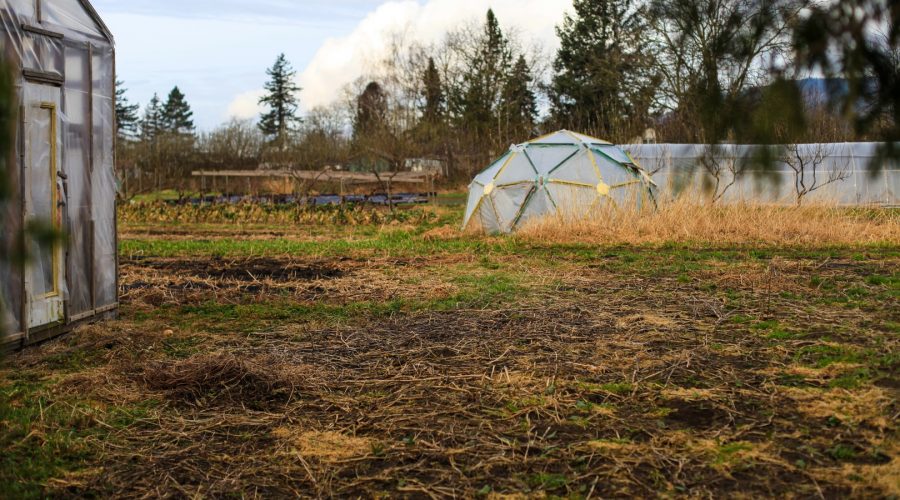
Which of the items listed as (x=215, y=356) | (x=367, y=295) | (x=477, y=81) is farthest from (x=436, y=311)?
(x=477, y=81)

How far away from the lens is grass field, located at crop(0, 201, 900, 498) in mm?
3715

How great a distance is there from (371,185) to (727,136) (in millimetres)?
28919

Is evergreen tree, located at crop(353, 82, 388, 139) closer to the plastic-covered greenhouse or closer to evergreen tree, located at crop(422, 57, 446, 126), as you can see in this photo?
evergreen tree, located at crop(422, 57, 446, 126)

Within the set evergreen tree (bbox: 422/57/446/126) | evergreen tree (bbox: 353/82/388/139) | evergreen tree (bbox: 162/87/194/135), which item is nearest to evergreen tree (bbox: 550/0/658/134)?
evergreen tree (bbox: 422/57/446/126)

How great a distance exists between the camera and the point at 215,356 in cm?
A: 541

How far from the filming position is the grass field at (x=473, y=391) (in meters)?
3.71

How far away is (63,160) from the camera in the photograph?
6910mm

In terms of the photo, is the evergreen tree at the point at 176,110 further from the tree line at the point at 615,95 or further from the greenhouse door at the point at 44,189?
the greenhouse door at the point at 44,189

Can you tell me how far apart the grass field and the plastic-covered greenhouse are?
0.37m

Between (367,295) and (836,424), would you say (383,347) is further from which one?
(836,424)

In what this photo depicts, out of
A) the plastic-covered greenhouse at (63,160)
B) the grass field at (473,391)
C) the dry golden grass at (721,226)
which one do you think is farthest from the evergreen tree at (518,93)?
the plastic-covered greenhouse at (63,160)

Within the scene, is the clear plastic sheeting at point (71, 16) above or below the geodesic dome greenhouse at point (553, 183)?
above

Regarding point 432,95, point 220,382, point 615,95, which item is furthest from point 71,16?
point 432,95

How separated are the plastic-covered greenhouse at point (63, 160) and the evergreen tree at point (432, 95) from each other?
4032 cm
